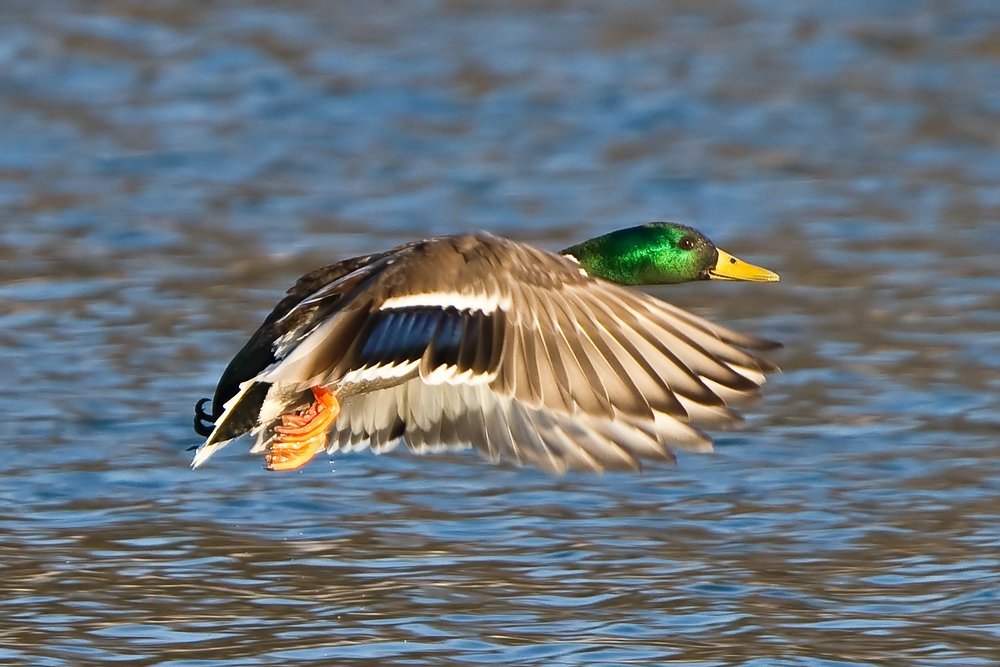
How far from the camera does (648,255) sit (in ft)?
23.2

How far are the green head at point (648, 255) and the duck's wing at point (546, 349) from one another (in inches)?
40.0

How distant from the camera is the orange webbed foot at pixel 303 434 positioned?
6.43m

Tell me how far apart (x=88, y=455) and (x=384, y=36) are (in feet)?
26.3

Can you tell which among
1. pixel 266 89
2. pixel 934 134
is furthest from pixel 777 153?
pixel 266 89

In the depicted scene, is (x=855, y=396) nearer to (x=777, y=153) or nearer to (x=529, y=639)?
(x=529, y=639)

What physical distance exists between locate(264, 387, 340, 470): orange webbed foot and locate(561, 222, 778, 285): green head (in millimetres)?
1138

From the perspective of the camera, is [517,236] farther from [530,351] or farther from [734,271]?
[530,351]

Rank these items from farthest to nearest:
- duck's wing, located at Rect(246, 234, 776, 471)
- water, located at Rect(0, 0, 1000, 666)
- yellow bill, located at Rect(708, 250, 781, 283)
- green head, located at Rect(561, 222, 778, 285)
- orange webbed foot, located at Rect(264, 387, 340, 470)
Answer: yellow bill, located at Rect(708, 250, 781, 283), green head, located at Rect(561, 222, 778, 285), water, located at Rect(0, 0, 1000, 666), orange webbed foot, located at Rect(264, 387, 340, 470), duck's wing, located at Rect(246, 234, 776, 471)

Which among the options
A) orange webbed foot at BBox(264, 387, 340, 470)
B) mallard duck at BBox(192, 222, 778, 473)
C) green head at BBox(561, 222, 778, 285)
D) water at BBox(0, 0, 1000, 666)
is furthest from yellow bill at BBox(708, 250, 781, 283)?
orange webbed foot at BBox(264, 387, 340, 470)

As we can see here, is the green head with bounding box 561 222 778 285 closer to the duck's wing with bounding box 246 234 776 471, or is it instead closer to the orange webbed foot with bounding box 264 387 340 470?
the duck's wing with bounding box 246 234 776 471

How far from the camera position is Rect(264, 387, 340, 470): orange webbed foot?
643 centimetres

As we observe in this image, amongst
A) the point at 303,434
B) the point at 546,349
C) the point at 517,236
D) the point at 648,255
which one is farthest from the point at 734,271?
the point at 517,236

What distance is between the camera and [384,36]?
15.7 metres

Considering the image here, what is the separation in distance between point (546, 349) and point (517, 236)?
17.9 ft
